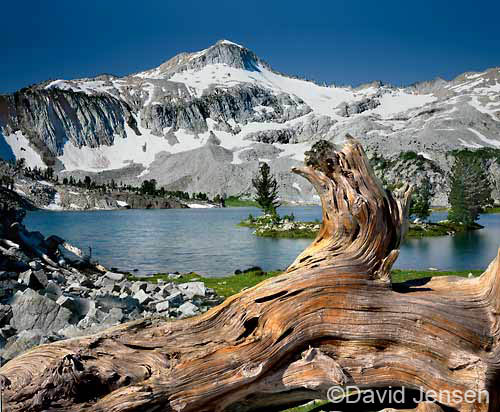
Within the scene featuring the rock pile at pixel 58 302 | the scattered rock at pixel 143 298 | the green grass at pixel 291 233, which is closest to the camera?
the rock pile at pixel 58 302

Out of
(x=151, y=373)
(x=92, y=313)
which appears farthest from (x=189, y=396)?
(x=92, y=313)

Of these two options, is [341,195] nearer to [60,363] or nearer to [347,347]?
[347,347]

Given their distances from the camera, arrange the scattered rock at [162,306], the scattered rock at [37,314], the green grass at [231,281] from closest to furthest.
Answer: the scattered rock at [37,314] → the scattered rock at [162,306] → the green grass at [231,281]

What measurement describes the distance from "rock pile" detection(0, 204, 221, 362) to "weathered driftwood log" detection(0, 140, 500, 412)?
460 centimetres

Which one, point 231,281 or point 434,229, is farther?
point 434,229

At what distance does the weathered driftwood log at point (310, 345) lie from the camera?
6445mm

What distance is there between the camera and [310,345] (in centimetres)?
Result: 707

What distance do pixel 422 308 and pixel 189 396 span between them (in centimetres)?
372

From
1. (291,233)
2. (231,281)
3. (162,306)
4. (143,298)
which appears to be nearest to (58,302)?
(162,306)

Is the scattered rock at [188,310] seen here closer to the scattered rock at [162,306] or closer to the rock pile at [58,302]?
the rock pile at [58,302]

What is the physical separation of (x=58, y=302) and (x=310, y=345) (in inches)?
383

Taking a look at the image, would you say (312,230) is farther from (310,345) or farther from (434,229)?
(310,345)

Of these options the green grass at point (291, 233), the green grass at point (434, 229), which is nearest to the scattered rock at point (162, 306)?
the green grass at point (291, 233)

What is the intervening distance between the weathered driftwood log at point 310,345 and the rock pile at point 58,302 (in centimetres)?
460
